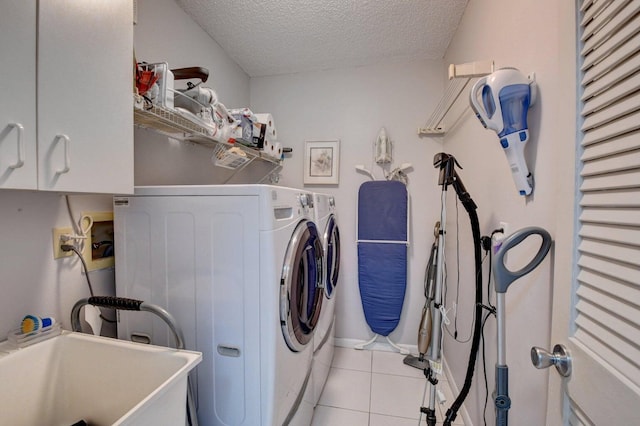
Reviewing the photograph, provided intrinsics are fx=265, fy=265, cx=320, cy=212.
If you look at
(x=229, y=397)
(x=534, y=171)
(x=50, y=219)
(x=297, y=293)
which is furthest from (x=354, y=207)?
(x=50, y=219)

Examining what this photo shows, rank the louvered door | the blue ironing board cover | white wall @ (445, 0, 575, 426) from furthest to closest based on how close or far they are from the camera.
Result: the blue ironing board cover → white wall @ (445, 0, 575, 426) → the louvered door

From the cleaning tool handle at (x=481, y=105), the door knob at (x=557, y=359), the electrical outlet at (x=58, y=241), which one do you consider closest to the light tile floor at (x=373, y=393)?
A: the door knob at (x=557, y=359)

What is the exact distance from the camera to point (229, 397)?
3.44ft

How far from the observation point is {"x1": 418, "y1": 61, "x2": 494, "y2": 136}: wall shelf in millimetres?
1241

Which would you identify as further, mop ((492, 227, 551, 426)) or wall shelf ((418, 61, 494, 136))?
wall shelf ((418, 61, 494, 136))

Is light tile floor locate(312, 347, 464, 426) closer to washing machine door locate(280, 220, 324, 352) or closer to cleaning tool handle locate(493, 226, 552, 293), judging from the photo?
washing machine door locate(280, 220, 324, 352)

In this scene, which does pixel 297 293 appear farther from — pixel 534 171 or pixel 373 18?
pixel 373 18

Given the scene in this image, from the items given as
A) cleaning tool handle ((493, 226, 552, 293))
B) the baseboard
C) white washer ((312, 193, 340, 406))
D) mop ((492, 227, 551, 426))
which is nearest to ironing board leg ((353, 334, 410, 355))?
the baseboard

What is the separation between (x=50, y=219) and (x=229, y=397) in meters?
0.99

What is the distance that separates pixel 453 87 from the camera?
80.7 inches

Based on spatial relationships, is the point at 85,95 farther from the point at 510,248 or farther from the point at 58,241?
the point at 510,248

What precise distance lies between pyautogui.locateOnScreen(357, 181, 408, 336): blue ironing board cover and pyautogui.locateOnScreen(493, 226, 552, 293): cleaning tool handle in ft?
5.06

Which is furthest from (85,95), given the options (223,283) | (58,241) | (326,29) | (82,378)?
(326,29)

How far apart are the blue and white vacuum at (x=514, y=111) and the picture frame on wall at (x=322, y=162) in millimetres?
1606
